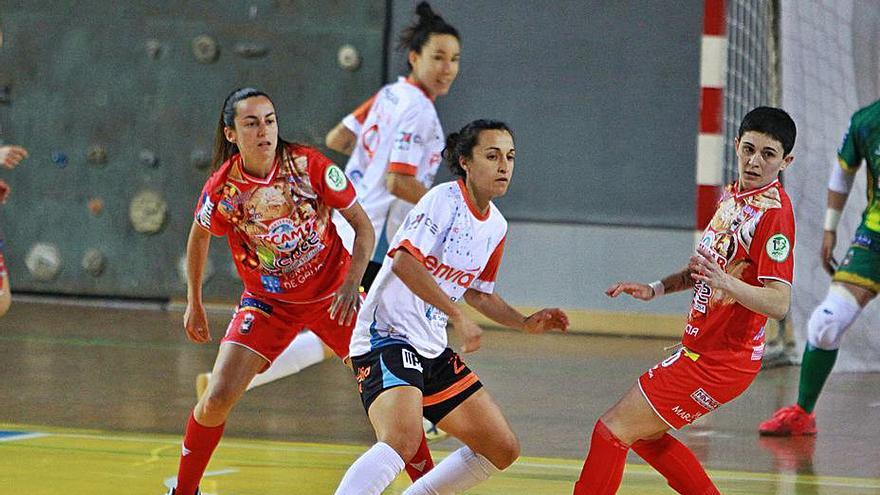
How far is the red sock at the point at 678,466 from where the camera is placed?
3.81 metres

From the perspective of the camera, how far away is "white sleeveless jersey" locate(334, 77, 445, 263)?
5.38 metres

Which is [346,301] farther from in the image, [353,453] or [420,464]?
[353,453]

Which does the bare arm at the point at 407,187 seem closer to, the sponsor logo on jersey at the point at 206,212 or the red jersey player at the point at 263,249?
the red jersey player at the point at 263,249

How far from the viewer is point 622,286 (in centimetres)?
369

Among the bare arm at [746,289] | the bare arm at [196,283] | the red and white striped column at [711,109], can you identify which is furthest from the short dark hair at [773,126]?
the red and white striped column at [711,109]

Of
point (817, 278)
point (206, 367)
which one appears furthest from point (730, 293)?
point (817, 278)

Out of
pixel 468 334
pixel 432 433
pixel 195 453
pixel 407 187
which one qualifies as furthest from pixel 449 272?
pixel 432 433

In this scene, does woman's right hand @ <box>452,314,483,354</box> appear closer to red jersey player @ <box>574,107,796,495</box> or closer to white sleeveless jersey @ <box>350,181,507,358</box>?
white sleeveless jersey @ <box>350,181,507,358</box>

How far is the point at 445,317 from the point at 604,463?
593 millimetres

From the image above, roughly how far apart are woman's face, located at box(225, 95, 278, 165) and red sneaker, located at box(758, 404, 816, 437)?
103 inches

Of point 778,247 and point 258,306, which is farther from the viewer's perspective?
point 258,306

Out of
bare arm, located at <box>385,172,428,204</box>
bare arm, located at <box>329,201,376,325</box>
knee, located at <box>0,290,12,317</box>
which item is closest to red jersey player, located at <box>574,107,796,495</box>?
bare arm, located at <box>329,201,376,325</box>

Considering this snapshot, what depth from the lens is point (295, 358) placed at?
5.36 m

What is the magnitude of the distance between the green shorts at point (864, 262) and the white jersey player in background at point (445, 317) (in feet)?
A: 7.77
